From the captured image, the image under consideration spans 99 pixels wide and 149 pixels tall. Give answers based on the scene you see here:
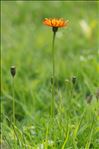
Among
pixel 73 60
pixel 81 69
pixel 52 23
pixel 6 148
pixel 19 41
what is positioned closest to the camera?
pixel 52 23

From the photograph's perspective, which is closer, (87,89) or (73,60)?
(87,89)

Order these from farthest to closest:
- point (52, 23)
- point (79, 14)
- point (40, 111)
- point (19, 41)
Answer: point (79, 14)
point (19, 41)
point (40, 111)
point (52, 23)

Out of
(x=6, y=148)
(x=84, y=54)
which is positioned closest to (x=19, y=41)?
(x=84, y=54)

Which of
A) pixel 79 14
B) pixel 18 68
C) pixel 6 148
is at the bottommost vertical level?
pixel 6 148

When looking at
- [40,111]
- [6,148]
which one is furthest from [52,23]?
[40,111]

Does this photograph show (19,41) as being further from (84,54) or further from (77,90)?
(77,90)

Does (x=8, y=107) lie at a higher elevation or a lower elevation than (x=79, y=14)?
lower
